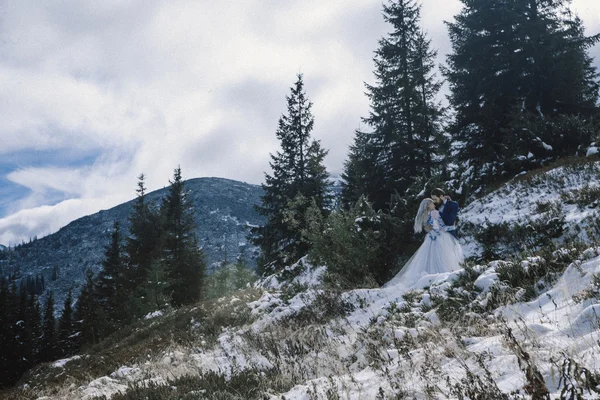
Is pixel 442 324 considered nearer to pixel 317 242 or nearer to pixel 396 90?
pixel 317 242

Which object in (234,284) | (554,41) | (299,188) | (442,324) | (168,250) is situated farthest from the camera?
(234,284)

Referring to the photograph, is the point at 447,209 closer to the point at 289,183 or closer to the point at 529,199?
the point at 529,199

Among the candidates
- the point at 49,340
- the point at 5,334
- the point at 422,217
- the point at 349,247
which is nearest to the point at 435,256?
the point at 422,217

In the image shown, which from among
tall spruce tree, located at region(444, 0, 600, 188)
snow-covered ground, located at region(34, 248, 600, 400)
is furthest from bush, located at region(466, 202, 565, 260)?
tall spruce tree, located at region(444, 0, 600, 188)

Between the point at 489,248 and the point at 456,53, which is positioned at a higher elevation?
the point at 456,53

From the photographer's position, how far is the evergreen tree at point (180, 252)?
29398 millimetres

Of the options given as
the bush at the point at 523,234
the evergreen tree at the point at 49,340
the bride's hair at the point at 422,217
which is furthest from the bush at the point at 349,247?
the evergreen tree at the point at 49,340

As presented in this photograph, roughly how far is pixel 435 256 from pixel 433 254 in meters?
0.07

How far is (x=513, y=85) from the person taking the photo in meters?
18.0

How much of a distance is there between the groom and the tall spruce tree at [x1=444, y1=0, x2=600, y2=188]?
8.51 m

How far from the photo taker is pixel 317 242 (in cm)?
1209

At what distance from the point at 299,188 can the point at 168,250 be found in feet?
45.0

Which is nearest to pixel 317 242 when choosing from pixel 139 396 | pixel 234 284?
pixel 139 396

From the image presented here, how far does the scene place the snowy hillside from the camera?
100 inches
